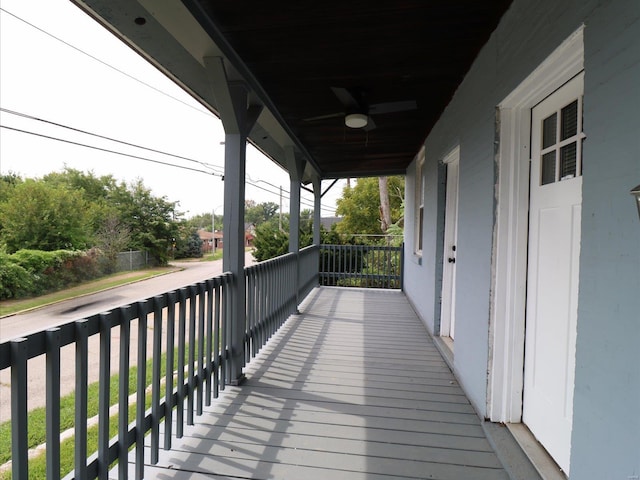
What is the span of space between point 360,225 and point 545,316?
58.2 feet

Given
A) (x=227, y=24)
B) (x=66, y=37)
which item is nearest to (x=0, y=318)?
(x=66, y=37)

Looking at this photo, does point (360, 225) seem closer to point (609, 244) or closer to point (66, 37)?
point (66, 37)

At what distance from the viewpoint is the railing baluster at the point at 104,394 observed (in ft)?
4.77

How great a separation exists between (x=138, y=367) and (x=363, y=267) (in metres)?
7.23

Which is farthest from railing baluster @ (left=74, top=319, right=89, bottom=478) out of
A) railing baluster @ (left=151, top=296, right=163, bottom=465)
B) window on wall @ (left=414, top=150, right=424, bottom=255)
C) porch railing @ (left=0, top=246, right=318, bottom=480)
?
window on wall @ (left=414, top=150, right=424, bottom=255)

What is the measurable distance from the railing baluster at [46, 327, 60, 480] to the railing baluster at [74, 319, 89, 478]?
108 millimetres

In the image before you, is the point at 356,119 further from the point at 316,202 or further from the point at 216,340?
the point at 316,202

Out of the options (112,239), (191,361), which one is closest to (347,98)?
(191,361)

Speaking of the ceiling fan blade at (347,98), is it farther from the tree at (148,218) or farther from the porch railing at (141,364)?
the tree at (148,218)

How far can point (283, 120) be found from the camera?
4.05m

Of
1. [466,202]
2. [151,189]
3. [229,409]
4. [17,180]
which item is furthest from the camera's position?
[151,189]

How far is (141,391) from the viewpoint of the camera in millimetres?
1743

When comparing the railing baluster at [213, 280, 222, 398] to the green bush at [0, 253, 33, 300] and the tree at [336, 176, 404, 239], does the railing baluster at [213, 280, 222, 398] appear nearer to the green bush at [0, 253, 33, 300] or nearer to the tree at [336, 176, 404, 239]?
the green bush at [0, 253, 33, 300]

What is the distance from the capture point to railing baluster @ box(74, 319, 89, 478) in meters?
1.33
